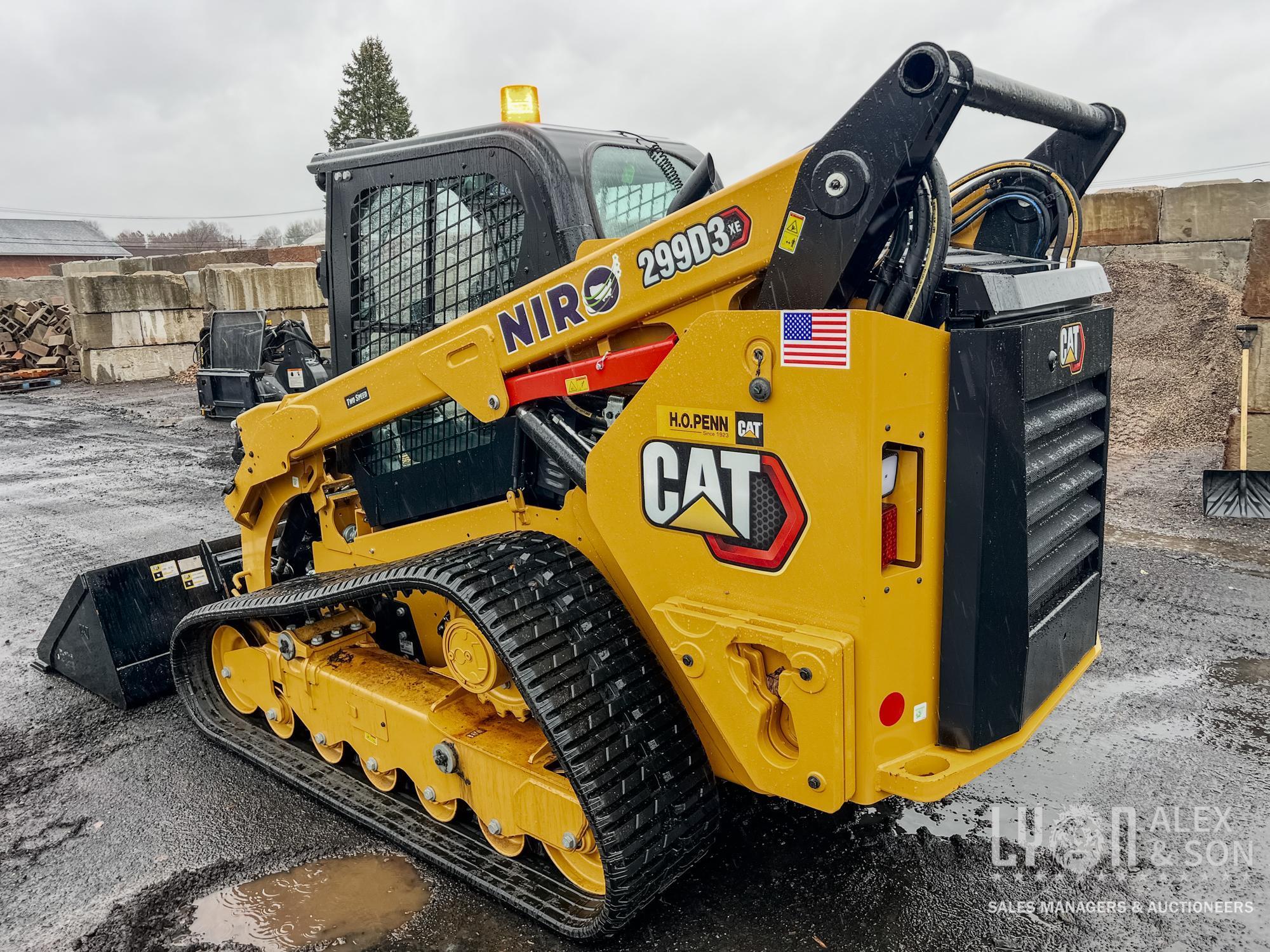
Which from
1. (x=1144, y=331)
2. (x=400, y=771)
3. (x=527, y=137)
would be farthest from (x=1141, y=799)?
(x=1144, y=331)

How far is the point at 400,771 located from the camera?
370 centimetres

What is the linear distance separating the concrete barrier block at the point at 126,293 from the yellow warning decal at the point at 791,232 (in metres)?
19.0

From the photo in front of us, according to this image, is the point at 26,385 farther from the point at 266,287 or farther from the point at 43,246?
the point at 43,246

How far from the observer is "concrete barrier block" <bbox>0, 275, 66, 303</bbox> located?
23.7 m

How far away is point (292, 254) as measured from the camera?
85.3ft

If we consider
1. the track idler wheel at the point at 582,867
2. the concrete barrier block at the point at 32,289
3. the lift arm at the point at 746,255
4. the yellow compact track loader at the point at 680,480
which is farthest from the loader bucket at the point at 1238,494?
the concrete barrier block at the point at 32,289

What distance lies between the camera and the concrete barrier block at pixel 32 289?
23.7 meters

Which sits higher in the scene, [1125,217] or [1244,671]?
[1125,217]

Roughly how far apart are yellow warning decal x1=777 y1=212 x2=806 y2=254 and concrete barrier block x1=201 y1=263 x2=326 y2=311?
17607 millimetres

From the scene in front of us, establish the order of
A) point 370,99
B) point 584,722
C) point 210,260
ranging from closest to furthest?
point 584,722 < point 210,260 < point 370,99

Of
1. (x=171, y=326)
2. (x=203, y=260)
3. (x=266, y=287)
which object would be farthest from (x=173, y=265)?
(x=266, y=287)

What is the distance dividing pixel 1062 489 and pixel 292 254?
26.1 metres

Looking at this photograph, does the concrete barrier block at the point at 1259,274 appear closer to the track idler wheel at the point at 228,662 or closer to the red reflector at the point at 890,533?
the red reflector at the point at 890,533

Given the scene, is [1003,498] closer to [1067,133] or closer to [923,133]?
[923,133]
